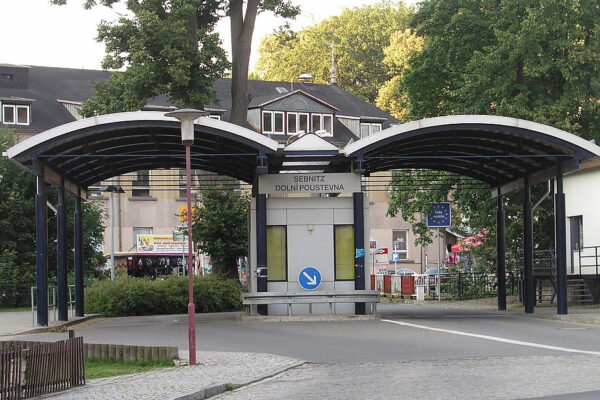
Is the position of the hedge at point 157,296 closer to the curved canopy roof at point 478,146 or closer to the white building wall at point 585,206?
A: the curved canopy roof at point 478,146

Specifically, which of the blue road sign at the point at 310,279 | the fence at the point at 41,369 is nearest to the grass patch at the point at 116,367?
the fence at the point at 41,369

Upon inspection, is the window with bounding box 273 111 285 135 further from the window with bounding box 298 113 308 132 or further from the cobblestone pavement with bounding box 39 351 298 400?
the cobblestone pavement with bounding box 39 351 298 400

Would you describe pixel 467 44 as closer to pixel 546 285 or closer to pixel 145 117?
pixel 546 285

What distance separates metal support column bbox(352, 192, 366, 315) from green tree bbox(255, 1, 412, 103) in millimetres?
56821

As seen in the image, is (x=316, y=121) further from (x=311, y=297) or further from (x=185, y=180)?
(x=311, y=297)

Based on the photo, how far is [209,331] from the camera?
2289 centimetres

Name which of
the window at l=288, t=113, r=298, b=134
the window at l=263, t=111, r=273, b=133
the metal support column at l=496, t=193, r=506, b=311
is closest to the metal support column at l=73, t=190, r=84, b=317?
the metal support column at l=496, t=193, r=506, b=311

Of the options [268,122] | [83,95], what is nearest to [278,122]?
[268,122]

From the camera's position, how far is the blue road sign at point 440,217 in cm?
3988

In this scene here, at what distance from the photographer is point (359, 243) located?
2630 cm

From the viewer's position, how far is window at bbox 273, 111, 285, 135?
68.3 metres

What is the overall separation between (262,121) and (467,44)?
29196 millimetres

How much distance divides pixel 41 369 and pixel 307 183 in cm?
1490

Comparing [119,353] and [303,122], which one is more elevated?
[303,122]
